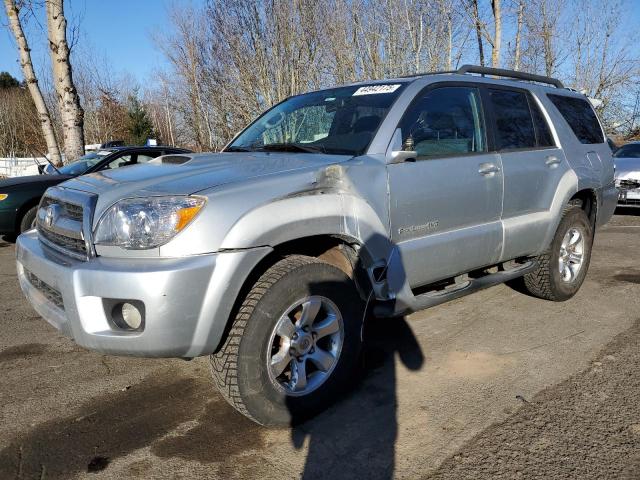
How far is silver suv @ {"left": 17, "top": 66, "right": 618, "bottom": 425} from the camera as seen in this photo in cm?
242

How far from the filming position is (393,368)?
345cm

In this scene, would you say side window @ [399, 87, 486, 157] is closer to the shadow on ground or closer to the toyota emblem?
the shadow on ground

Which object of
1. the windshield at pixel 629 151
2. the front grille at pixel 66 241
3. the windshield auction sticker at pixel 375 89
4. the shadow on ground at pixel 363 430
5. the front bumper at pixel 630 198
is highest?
the windshield auction sticker at pixel 375 89

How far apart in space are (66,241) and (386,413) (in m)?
1.97

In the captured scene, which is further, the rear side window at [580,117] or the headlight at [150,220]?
the rear side window at [580,117]

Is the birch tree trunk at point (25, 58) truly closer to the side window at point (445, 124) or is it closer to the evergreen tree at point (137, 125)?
the side window at point (445, 124)

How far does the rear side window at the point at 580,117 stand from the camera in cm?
476

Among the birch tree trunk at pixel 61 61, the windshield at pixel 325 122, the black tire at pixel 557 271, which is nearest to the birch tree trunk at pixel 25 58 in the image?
the birch tree trunk at pixel 61 61

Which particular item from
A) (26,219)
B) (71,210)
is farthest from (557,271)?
(26,219)

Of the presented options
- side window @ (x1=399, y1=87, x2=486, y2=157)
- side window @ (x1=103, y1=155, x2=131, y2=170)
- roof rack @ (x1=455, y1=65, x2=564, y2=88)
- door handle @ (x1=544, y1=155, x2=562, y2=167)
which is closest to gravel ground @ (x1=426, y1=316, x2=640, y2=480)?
side window @ (x1=399, y1=87, x2=486, y2=157)

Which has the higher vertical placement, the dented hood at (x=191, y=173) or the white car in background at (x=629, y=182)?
the dented hood at (x=191, y=173)

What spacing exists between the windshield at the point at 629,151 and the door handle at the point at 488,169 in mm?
9291

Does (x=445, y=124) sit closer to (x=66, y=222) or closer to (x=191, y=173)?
(x=191, y=173)

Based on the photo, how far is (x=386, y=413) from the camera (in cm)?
288
